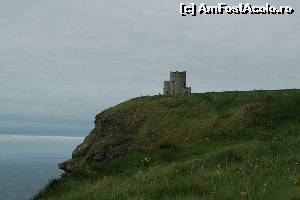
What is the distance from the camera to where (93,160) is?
5116cm

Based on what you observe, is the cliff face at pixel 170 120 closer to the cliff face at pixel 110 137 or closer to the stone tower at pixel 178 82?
the cliff face at pixel 110 137

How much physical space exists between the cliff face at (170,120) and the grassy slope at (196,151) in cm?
9

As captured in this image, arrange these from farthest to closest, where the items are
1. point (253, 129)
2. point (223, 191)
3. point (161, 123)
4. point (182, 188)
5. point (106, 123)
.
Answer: point (106, 123) → point (161, 123) → point (253, 129) → point (182, 188) → point (223, 191)

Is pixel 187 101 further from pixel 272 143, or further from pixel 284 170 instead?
pixel 284 170

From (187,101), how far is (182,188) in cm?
3317

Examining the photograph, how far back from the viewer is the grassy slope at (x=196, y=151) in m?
18.9

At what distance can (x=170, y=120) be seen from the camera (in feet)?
159

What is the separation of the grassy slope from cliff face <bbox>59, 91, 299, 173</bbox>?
3.7 inches

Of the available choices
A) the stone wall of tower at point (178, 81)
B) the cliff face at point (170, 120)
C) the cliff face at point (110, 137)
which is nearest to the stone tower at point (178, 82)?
the stone wall of tower at point (178, 81)

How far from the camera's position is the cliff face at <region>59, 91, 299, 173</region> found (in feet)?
137

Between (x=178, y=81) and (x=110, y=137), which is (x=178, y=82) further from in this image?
(x=110, y=137)

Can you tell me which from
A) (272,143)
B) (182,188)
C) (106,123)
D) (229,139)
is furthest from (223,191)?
(106,123)

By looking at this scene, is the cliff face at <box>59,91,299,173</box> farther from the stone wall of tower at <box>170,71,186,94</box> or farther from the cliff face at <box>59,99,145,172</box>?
the stone wall of tower at <box>170,71,186,94</box>

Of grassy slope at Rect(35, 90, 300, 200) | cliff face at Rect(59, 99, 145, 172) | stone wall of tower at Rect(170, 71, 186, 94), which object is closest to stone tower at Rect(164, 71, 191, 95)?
stone wall of tower at Rect(170, 71, 186, 94)
